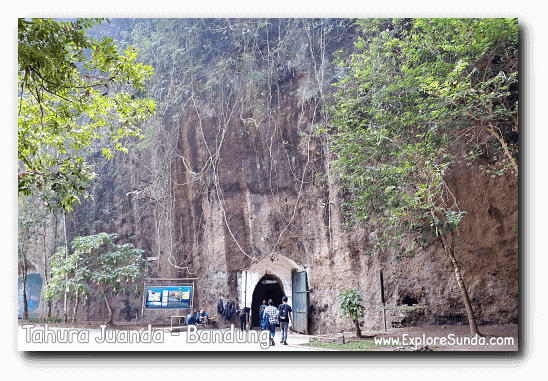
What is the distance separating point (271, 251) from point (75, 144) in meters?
5.78

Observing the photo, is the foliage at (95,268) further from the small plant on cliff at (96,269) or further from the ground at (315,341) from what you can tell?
the ground at (315,341)

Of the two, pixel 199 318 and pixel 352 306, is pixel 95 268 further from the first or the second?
pixel 352 306

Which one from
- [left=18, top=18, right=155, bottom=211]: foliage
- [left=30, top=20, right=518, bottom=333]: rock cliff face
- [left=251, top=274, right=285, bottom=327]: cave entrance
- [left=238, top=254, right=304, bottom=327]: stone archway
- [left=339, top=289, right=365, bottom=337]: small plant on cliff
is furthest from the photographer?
[left=251, top=274, right=285, bottom=327]: cave entrance

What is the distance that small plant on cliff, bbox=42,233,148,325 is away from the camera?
8.95 m

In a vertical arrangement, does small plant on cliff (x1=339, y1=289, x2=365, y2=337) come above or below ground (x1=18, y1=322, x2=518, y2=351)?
above

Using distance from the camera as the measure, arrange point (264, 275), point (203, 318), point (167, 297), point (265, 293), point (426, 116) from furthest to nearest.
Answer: point (265, 293) < point (264, 275) < point (203, 318) < point (167, 297) < point (426, 116)

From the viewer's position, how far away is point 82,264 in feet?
32.1

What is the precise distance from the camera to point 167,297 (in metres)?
9.02

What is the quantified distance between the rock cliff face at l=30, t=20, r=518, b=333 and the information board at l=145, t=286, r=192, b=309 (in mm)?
1035

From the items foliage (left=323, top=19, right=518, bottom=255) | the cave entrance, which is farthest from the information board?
foliage (left=323, top=19, right=518, bottom=255)

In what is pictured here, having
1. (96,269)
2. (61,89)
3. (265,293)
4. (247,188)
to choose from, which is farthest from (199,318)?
(61,89)

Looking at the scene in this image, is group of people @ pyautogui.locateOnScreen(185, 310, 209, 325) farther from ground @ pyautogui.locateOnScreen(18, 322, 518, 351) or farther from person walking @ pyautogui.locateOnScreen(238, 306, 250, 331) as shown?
ground @ pyautogui.locateOnScreen(18, 322, 518, 351)

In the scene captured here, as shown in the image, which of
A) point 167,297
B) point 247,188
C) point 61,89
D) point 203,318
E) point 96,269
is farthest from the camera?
point 247,188

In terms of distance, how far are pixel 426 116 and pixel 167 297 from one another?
22.2 feet
